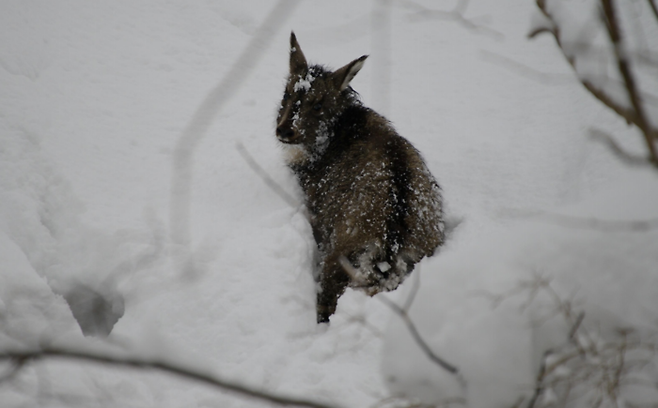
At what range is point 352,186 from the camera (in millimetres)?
3566

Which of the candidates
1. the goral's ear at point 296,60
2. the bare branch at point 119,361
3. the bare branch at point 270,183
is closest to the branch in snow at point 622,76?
the bare branch at point 119,361

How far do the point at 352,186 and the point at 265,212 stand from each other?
2.86ft

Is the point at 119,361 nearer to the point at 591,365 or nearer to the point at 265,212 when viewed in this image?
the point at 591,365

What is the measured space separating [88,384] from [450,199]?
3.56 metres

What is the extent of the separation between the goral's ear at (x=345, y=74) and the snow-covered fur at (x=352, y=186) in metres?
0.01

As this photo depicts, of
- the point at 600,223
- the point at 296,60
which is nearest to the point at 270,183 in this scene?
the point at 296,60

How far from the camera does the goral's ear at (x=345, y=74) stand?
4100 mm

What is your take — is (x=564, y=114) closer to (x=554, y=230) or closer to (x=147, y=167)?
(x=554, y=230)

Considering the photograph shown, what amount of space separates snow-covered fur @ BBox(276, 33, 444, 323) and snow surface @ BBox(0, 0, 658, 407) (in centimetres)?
26

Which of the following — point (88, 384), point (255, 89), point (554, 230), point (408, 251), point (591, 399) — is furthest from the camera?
point (255, 89)

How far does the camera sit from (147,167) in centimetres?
409

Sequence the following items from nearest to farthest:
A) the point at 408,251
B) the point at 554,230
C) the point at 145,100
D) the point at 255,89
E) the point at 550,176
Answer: the point at 554,230 < the point at 408,251 < the point at 550,176 < the point at 145,100 < the point at 255,89

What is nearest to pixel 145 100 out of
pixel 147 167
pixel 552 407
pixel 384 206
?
pixel 147 167

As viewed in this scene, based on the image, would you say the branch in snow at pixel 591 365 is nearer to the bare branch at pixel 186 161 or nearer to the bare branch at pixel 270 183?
the bare branch at pixel 186 161
